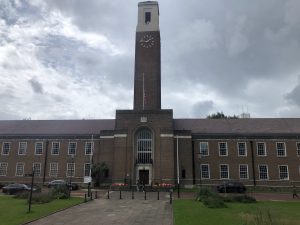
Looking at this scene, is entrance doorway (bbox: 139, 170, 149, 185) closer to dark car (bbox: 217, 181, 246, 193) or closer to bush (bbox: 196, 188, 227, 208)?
dark car (bbox: 217, 181, 246, 193)

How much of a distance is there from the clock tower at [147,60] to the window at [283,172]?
21197mm

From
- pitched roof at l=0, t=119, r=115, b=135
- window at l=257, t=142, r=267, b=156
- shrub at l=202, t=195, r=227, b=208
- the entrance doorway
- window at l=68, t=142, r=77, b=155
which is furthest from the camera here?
pitched roof at l=0, t=119, r=115, b=135

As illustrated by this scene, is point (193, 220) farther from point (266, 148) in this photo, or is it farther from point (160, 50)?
point (160, 50)

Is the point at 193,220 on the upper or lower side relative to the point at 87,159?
lower

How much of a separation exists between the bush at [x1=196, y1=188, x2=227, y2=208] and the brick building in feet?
56.8

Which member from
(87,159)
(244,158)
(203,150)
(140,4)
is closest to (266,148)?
(244,158)

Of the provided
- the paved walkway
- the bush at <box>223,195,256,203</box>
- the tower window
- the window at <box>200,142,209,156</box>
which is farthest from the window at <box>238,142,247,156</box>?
the paved walkway

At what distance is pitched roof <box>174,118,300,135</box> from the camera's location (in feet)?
167

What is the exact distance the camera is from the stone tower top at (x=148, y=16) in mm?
54125

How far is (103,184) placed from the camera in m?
46.4

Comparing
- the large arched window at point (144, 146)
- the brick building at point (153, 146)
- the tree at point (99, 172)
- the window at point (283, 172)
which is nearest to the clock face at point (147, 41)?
the brick building at point (153, 146)

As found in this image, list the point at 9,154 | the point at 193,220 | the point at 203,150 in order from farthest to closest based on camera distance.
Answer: the point at 9,154, the point at 203,150, the point at 193,220

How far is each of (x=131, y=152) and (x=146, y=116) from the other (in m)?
5.96

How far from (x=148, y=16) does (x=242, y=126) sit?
82.3 feet
